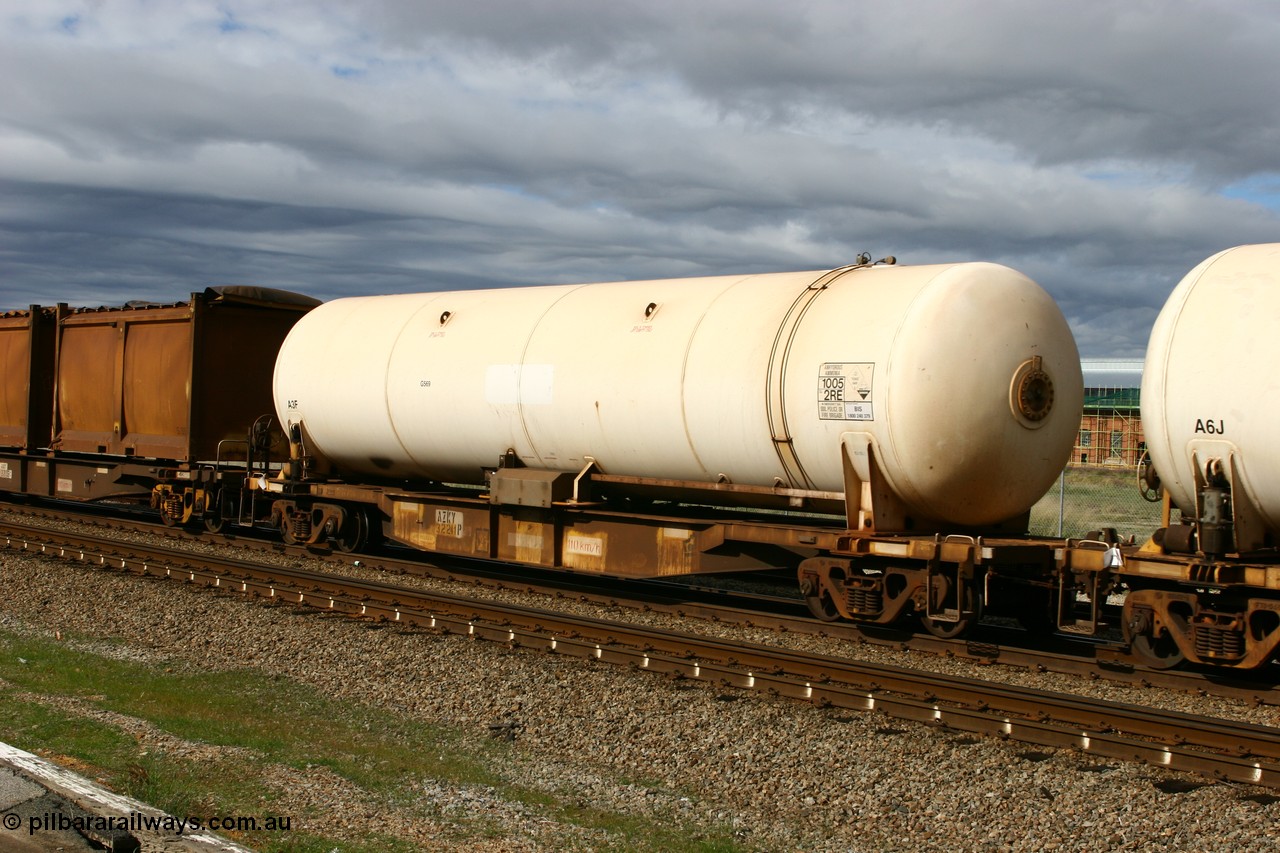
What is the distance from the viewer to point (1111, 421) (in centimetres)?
4009

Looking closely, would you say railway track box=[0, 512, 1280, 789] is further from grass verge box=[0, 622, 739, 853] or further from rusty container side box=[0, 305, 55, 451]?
rusty container side box=[0, 305, 55, 451]

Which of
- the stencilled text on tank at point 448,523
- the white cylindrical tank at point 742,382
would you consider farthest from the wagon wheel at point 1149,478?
the stencilled text on tank at point 448,523

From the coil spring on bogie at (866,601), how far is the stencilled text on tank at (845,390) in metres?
1.67

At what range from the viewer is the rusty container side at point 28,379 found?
20141 millimetres

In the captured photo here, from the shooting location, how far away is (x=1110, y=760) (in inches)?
283

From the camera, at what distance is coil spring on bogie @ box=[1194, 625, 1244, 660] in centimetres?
859

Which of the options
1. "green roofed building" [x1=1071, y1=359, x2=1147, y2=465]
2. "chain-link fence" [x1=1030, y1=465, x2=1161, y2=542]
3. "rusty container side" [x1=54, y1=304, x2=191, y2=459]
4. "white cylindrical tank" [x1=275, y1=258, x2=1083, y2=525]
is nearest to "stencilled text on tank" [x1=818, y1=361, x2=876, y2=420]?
"white cylindrical tank" [x1=275, y1=258, x2=1083, y2=525]

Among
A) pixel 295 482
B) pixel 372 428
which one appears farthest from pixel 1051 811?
pixel 295 482

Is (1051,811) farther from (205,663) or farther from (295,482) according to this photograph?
(295,482)

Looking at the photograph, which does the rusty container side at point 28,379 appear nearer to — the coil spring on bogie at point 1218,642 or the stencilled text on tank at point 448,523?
the stencilled text on tank at point 448,523

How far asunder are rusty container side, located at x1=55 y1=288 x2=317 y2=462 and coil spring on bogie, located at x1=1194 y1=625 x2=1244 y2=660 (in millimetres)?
13983

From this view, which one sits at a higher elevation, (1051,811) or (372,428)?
(372,428)

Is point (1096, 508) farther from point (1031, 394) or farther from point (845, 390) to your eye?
point (845, 390)

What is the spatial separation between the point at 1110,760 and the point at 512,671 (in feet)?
15.6
